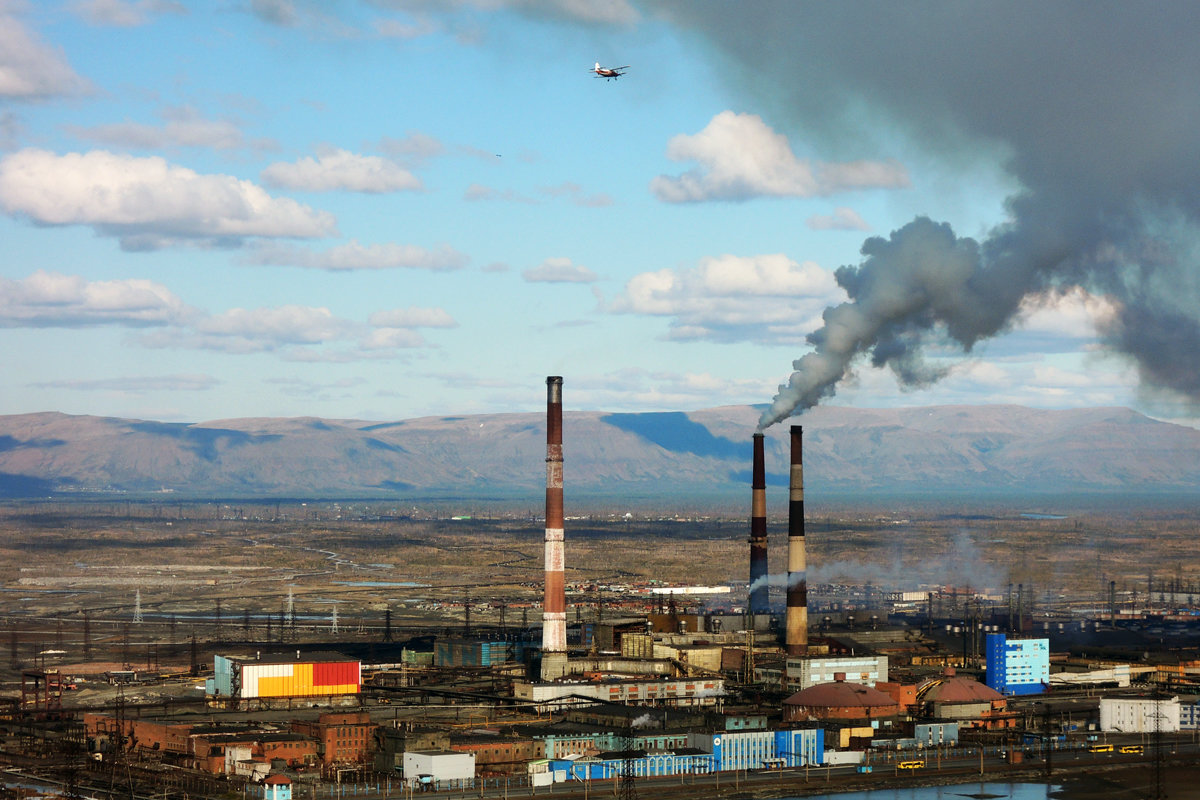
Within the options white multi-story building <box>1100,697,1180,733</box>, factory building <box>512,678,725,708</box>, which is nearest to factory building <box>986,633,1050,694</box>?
white multi-story building <box>1100,697,1180,733</box>

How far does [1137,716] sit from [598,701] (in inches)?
972

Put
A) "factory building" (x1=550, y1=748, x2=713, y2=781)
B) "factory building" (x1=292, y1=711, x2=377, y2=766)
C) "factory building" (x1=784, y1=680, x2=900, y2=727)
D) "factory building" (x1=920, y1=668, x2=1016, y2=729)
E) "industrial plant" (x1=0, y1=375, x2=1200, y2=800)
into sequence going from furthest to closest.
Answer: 1. "factory building" (x1=920, y1=668, x2=1016, y2=729)
2. "factory building" (x1=784, y1=680, x2=900, y2=727)
3. "factory building" (x1=292, y1=711, x2=377, y2=766)
4. "industrial plant" (x1=0, y1=375, x2=1200, y2=800)
5. "factory building" (x1=550, y1=748, x2=713, y2=781)

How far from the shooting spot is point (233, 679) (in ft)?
297

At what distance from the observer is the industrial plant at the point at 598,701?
6956 centimetres

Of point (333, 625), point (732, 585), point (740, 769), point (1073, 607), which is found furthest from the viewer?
point (732, 585)

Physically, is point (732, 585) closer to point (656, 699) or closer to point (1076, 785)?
point (656, 699)

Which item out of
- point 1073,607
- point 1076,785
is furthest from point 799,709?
point 1073,607

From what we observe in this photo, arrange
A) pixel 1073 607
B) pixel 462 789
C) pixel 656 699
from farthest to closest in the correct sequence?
pixel 1073 607
pixel 656 699
pixel 462 789

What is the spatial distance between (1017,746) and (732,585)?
10005 centimetres

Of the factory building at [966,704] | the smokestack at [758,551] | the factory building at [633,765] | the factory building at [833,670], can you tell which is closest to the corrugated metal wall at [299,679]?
the factory building at [833,670]

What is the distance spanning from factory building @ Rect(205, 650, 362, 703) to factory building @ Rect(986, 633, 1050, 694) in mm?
32528

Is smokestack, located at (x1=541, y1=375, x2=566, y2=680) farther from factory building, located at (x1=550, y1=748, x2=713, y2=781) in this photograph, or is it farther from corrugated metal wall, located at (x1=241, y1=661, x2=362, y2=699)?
factory building, located at (x1=550, y1=748, x2=713, y2=781)

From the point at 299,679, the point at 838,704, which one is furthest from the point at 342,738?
the point at 838,704

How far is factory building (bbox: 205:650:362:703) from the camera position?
89188 millimetres
